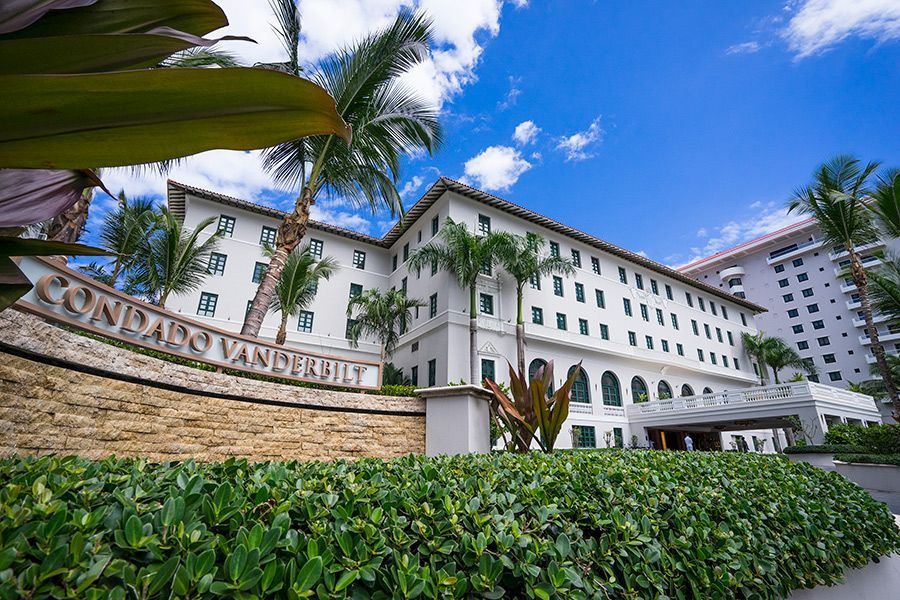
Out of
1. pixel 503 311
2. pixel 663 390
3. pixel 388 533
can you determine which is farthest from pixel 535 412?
pixel 663 390

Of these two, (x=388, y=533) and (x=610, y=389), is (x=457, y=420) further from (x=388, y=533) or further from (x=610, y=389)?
(x=610, y=389)

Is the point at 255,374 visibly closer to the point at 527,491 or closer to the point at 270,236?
the point at 527,491

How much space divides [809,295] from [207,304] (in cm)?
5709

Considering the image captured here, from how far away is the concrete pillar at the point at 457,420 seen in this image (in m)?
6.29

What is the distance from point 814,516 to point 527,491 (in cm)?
342

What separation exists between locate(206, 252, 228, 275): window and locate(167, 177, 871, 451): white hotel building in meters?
0.05

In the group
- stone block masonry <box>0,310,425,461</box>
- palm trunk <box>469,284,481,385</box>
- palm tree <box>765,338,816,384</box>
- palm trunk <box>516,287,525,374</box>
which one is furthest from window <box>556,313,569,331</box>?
palm tree <box>765,338,816,384</box>

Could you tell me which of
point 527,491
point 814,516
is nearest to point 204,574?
point 527,491

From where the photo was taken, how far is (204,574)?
1082mm

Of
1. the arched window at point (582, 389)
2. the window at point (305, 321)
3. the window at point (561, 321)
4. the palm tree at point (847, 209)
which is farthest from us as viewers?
the window at point (561, 321)

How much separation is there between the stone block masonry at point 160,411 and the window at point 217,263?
17.2 m

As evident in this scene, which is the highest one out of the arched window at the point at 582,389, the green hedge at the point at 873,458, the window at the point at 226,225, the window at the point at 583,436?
the window at the point at 226,225

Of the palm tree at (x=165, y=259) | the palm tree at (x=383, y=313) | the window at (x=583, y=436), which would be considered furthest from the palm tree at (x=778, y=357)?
the palm tree at (x=165, y=259)

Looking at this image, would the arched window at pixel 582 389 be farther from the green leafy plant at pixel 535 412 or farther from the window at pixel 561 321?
the green leafy plant at pixel 535 412
